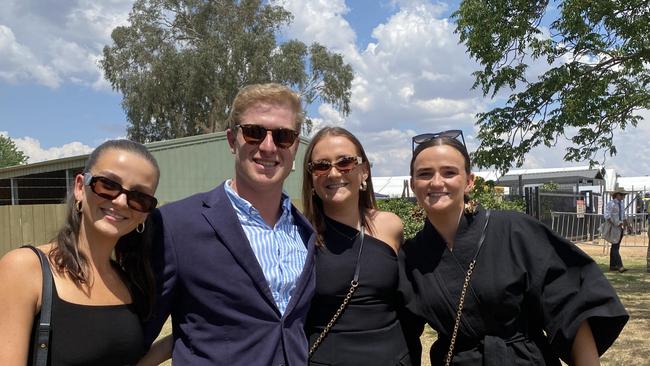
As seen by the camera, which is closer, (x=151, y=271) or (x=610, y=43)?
(x=151, y=271)

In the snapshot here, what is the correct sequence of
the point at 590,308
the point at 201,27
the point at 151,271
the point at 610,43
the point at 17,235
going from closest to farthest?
the point at 151,271
the point at 590,308
the point at 610,43
the point at 17,235
the point at 201,27

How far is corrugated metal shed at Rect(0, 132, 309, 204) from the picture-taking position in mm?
16062

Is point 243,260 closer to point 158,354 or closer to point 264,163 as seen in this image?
point 264,163

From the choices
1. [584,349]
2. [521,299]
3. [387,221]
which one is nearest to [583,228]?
[387,221]

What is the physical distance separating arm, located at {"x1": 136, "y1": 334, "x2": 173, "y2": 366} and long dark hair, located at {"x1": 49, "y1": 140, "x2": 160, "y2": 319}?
0.22m

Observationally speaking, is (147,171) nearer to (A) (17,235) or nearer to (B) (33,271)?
(B) (33,271)

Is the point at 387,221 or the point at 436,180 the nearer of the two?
the point at 436,180

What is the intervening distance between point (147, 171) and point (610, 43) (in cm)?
787

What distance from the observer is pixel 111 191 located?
1.90m

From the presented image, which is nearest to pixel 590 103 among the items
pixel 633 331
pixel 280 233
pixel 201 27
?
pixel 633 331

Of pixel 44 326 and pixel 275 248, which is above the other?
pixel 275 248

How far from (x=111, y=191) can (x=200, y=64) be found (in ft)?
87.6

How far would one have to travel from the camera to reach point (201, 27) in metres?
29.0

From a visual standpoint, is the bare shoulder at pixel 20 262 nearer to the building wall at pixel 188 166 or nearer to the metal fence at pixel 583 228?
the building wall at pixel 188 166
